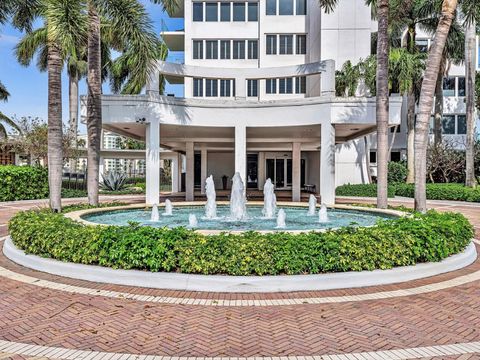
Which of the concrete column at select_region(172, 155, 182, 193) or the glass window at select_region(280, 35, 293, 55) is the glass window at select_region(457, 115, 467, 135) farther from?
the concrete column at select_region(172, 155, 182, 193)

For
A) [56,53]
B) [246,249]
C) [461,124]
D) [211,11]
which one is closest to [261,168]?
[211,11]

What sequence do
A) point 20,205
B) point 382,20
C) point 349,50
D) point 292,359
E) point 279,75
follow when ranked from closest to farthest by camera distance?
point 292,359, point 382,20, point 279,75, point 20,205, point 349,50

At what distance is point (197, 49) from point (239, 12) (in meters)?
4.39

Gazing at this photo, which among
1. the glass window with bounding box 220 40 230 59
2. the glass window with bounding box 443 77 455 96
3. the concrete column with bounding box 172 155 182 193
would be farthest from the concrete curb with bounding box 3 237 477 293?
the glass window with bounding box 443 77 455 96

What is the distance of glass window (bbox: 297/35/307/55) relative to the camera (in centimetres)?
3022

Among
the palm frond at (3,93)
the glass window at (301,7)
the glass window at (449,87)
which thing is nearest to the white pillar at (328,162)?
the glass window at (301,7)

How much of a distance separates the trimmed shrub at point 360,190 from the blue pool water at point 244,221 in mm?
9945

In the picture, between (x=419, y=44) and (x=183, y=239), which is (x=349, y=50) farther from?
(x=183, y=239)

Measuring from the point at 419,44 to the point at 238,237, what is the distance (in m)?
31.5

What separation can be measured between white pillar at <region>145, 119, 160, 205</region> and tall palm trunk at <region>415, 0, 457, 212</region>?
408 inches

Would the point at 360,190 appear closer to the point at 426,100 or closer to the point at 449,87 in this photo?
the point at 426,100

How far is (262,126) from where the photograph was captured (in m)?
17.8

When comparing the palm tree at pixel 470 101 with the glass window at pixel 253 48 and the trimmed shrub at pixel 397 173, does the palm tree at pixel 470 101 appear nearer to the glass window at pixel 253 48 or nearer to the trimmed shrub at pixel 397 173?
the trimmed shrub at pixel 397 173

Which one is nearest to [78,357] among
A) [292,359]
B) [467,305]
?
[292,359]
